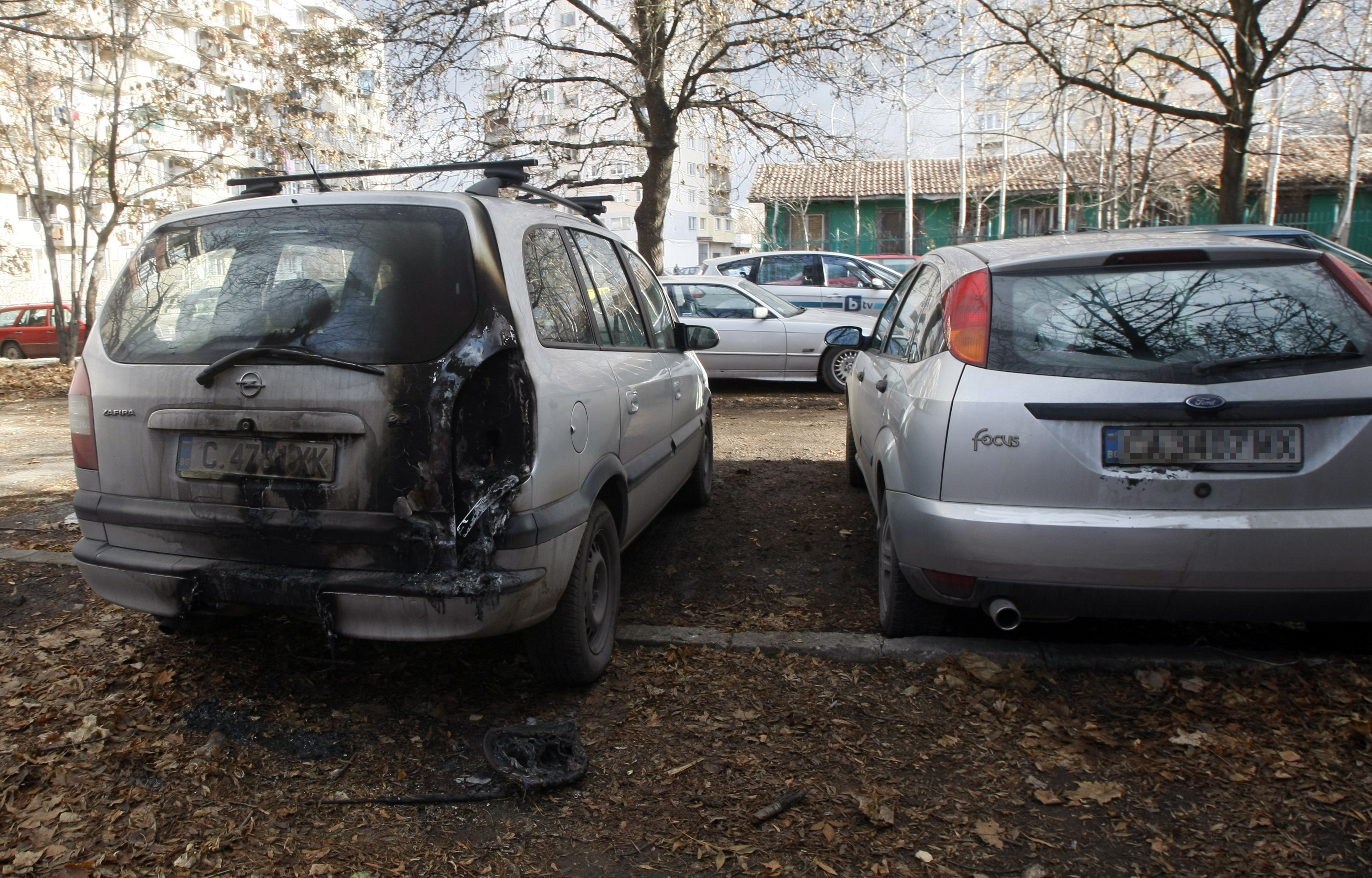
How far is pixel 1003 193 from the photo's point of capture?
130 feet

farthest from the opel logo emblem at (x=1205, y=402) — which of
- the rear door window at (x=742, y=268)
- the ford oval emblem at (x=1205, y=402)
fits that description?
the rear door window at (x=742, y=268)

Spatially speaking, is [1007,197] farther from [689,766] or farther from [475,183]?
[689,766]

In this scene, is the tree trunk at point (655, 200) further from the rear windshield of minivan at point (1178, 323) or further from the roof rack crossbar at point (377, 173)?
the rear windshield of minivan at point (1178, 323)

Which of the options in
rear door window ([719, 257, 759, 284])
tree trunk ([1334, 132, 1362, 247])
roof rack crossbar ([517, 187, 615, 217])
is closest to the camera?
roof rack crossbar ([517, 187, 615, 217])

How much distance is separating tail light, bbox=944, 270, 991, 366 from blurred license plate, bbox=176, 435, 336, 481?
213 centimetres

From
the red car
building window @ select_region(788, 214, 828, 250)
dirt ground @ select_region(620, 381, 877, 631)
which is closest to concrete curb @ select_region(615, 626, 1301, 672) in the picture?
dirt ground @ select_region(620, 381, 877, 631)

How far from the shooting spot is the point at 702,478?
610cm

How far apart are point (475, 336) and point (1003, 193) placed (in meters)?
40.4

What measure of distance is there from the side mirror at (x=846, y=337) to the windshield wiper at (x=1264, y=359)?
2525mm

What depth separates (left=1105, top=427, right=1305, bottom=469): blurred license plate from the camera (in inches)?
117

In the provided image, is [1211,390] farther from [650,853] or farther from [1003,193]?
[1003,193]

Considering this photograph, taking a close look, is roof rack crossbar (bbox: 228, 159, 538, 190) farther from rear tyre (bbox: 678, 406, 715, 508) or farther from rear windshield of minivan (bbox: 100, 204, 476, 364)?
rear tyre (bbox: 678, 406, 715, 508)

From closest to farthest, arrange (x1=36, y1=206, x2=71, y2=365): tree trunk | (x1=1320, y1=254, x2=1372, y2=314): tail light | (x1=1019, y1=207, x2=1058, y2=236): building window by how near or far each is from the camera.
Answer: (x1=1320, y1=254, x2=1372, y2=314): tail light < (x1=36, y1=206, x2=71, y2=365): tree trunk < (x1=1019, y1=207, x2=1058, y2=236): building window

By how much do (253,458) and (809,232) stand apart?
4600 centimetres
